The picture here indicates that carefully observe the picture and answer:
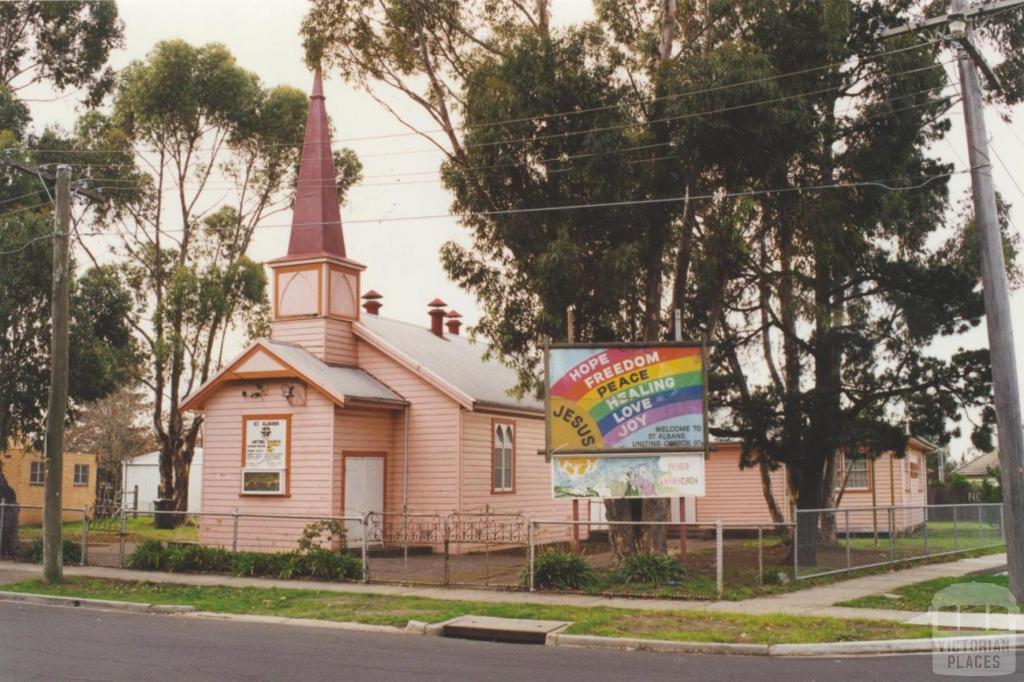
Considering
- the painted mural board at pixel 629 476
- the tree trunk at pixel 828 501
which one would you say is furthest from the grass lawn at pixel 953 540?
the painted mural board at pixel 629 476

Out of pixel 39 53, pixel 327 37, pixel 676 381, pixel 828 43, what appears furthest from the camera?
pixel 39 53

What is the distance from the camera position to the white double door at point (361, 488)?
81.7 ft

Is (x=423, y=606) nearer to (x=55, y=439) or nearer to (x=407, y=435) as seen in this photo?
(x=55, y=439)

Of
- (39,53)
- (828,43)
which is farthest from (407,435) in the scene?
(39,53)

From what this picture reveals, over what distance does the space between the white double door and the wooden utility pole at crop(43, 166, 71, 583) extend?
705 cm

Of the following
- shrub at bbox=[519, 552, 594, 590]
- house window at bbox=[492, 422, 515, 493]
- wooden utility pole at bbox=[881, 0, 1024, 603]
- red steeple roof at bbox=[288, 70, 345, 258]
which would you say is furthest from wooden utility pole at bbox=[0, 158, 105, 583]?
wooden utility pole at bbox=[881, 0, 1024, 603]

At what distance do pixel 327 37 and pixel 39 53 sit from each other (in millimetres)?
22009

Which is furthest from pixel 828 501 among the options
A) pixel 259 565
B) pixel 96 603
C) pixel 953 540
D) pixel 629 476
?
pixel 96 603

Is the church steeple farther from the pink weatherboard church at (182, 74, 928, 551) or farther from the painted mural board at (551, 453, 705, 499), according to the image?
the painted mural board at (551, 453, 705, 499)

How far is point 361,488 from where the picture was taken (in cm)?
2556

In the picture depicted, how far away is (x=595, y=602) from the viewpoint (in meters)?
16.3

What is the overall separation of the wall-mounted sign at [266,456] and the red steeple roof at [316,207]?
15.7 ft

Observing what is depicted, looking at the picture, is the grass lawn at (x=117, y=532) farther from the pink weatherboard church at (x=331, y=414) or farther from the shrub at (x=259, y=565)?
the shrub at (x=259, y=565)

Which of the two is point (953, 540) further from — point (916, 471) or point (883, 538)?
point (916, 471)
